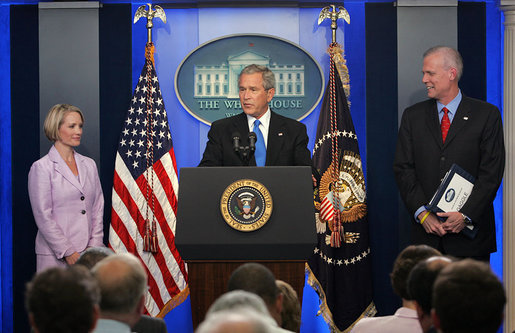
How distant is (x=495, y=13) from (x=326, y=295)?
277 cm

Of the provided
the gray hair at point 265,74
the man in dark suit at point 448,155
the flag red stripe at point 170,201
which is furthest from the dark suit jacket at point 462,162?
the flag red stripe at point 170,201

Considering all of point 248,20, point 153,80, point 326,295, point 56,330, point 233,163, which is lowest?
point 326,295

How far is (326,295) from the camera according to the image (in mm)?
5871

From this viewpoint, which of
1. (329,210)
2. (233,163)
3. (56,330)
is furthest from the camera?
(329,210)

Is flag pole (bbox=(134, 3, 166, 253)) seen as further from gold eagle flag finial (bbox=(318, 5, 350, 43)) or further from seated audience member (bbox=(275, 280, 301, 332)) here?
seated audience member (bbox=(275, 280, 301, 332))

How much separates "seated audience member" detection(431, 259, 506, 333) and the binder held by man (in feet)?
9.91

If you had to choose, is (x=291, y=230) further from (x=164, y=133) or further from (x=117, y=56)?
(x=117, y=56)

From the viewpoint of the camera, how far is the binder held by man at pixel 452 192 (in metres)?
4.99

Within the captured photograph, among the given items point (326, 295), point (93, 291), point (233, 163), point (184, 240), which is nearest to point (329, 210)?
point (326, 295)

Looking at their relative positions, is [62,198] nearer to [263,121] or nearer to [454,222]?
[263,121]

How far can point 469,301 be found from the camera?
1977 millimetres

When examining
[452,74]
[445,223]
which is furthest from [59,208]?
[452,74]

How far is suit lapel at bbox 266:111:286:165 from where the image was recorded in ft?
15.6

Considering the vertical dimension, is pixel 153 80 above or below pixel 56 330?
above
